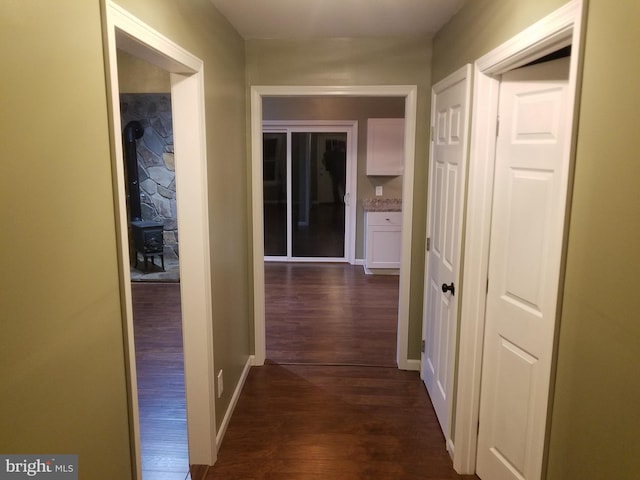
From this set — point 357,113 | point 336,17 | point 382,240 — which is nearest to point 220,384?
point 336,17

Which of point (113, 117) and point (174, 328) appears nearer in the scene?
point (113, 117)

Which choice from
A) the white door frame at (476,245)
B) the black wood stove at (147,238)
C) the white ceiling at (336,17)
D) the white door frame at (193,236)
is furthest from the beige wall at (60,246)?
the black wood stove at (147,238)

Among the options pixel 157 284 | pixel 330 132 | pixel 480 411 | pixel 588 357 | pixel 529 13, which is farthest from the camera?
pixel 330 132

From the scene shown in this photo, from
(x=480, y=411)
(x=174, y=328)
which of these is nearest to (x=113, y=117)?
(x=480, y=411)

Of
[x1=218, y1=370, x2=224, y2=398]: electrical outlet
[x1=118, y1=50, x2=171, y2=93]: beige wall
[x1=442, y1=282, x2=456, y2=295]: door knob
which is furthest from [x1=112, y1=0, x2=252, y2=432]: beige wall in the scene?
[x1=118, y1=50, x2=171, y2=93]: beige wall

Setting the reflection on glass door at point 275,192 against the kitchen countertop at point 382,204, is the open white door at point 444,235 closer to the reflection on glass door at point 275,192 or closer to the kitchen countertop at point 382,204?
the kitchen countertop at point 382,204

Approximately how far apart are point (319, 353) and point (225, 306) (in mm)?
1340

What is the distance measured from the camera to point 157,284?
237 inches

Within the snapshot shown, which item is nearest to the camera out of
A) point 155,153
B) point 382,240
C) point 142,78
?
point 142,78

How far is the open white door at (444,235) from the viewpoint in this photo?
2.56 metres

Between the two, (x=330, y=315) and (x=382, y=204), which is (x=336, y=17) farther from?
(x=382, y=204)

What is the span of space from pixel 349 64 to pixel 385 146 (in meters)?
3.21

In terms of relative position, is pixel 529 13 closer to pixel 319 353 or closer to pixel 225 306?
pixel 225 306

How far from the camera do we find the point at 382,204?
21.5 ft
